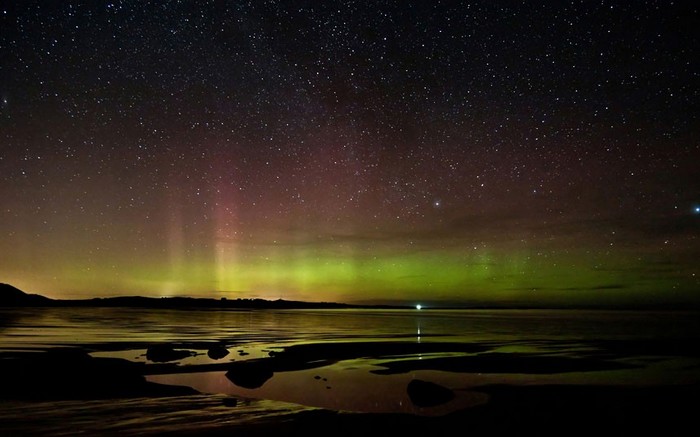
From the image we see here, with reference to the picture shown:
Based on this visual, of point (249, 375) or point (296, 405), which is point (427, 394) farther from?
point (249, 375)

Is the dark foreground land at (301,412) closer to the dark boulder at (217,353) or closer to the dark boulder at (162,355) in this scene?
the dark boulder at (162,355)

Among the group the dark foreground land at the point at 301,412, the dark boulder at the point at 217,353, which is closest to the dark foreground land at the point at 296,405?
the dark foreground land at the point at 301,412

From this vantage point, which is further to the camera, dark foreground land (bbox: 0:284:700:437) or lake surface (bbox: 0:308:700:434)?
lake surface (bbox: 0:308:700:434)

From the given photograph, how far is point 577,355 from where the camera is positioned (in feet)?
83.9

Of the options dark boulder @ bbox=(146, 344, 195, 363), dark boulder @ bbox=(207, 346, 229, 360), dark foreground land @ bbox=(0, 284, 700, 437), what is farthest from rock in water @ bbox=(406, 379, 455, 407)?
dark boulder @ bbox=(146, 344, 195, 363)

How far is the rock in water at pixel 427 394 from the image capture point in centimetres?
1370

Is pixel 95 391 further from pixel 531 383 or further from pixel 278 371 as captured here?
pixel 531 383

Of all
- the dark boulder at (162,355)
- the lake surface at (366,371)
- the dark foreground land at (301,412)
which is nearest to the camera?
the dark foreground land at (301,412)

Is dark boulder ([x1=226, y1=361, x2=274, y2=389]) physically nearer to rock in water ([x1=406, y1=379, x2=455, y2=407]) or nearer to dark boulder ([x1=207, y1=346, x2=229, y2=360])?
rock in water ([x1=406, y1=379, x2=455, y2=407])

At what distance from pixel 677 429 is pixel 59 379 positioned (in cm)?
1714

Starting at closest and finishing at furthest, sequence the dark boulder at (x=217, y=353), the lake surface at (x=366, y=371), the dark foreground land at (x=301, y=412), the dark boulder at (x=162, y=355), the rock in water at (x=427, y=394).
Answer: the dark foreground land at (x=301, y=412)
the lake surface at (x=366, y=371)
the rock in water at (x=427, y=394)
the dark boulder at (x=162, y=355)
the dark boulder at (x=217, y=353)

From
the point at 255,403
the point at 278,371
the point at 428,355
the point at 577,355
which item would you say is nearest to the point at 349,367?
the point at 278,371

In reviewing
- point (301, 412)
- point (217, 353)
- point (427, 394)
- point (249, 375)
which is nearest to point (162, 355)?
point (217, 353)

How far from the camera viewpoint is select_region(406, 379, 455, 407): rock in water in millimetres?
13703
